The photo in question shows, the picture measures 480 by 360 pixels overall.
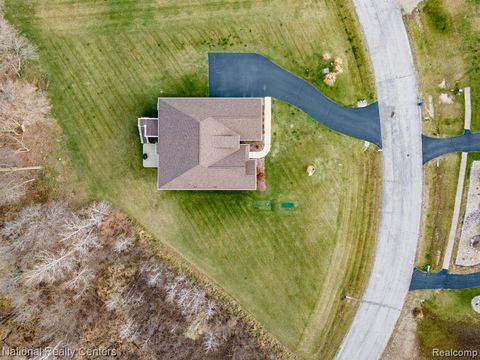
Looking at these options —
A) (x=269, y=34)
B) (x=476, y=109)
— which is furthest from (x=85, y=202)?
(x=476, y=109)

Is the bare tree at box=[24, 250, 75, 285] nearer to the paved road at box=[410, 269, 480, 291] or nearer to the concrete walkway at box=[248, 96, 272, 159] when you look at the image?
the concrete walkway at box=[248, 96, 272, 159]

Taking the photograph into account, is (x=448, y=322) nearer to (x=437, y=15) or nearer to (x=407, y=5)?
(x=437, y=15)

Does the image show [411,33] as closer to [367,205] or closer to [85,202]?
[367,205]

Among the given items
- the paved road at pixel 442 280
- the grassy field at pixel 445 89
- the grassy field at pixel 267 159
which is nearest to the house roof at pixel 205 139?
the grassy field at pixel 267 159

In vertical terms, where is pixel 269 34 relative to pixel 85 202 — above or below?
above

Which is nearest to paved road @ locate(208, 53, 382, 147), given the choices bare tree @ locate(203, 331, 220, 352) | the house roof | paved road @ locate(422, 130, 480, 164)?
the house roof

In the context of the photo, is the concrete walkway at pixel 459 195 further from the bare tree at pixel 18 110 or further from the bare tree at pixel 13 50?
the bare tree at pixel 13 50

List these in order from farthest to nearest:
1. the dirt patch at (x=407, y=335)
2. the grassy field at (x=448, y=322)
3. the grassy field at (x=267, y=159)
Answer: the grassy field at (x=267, y=159)
the dirt patch at (x=407, y=335)
the grassy field at (x=448, y=322)
